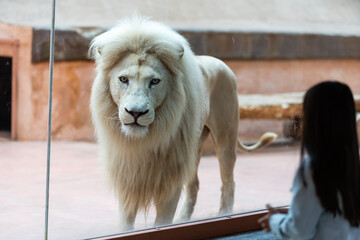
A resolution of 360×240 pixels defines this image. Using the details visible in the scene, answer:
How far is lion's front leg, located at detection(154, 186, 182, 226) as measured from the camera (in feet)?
10.6

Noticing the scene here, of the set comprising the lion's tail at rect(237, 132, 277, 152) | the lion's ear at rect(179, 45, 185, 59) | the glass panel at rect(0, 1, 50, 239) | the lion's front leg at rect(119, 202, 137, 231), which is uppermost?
the lion's ear at rect(179, 45, 185, 59)

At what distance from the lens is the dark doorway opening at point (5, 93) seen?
290 cm

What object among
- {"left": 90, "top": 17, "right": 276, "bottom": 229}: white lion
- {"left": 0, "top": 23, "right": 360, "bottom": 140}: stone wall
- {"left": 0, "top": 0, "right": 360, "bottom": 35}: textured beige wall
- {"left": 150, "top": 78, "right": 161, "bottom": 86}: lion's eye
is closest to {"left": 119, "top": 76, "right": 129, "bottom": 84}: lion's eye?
{"left": 90, "top": 17, "right": 276, "bottom": 229}: white lion

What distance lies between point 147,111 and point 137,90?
0.34 feet

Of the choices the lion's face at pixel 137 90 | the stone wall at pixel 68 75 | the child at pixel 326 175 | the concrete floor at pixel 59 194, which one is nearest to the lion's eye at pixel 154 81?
the lion's face at pixel 137 90

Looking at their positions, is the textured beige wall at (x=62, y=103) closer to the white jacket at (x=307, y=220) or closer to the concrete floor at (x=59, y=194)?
the concrete floor at (x=59, y=194)

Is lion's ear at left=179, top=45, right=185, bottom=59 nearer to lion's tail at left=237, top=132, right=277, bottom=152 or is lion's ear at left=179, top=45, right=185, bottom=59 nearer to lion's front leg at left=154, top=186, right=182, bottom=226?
lion's front leg at left=154, top=186, right=182, bottom=226

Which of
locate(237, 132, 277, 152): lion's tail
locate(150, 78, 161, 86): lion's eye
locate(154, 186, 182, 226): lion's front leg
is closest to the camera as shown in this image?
locate(150, 78, 161, 86): lion's eye

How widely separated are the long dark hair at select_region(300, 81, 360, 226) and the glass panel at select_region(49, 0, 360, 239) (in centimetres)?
111

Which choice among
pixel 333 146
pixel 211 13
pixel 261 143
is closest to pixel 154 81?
pixel 211 13

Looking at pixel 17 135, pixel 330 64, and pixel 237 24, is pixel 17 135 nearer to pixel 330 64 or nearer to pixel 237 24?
pixel 237 24

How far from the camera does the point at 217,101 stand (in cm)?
363

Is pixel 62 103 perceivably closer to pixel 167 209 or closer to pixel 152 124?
pixel 152 124

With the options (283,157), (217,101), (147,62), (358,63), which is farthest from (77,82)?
(358,63)
